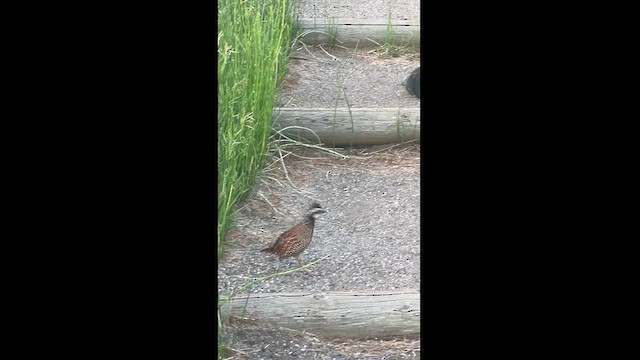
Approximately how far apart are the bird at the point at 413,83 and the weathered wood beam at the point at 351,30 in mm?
237

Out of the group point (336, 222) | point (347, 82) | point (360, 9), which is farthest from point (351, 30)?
point (336, 222)

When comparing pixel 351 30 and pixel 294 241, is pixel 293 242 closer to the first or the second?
pixel 294 241

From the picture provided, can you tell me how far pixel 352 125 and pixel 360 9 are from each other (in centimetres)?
50

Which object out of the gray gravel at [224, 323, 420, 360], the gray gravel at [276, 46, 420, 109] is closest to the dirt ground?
the gray gravel at [224, 323, 420, 360]

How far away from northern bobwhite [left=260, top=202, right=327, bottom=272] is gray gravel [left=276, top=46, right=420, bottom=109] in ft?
1.43

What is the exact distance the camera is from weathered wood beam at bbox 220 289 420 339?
60.0 inches

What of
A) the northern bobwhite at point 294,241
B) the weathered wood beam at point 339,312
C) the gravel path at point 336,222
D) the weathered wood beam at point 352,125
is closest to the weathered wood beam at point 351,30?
the gravel path at point 336,222

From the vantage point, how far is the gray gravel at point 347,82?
6.84 feet

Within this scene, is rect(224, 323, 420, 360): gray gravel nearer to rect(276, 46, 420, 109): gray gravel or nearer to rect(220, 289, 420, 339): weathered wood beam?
rect(220, 289, 420, 339): weathered wood beam
